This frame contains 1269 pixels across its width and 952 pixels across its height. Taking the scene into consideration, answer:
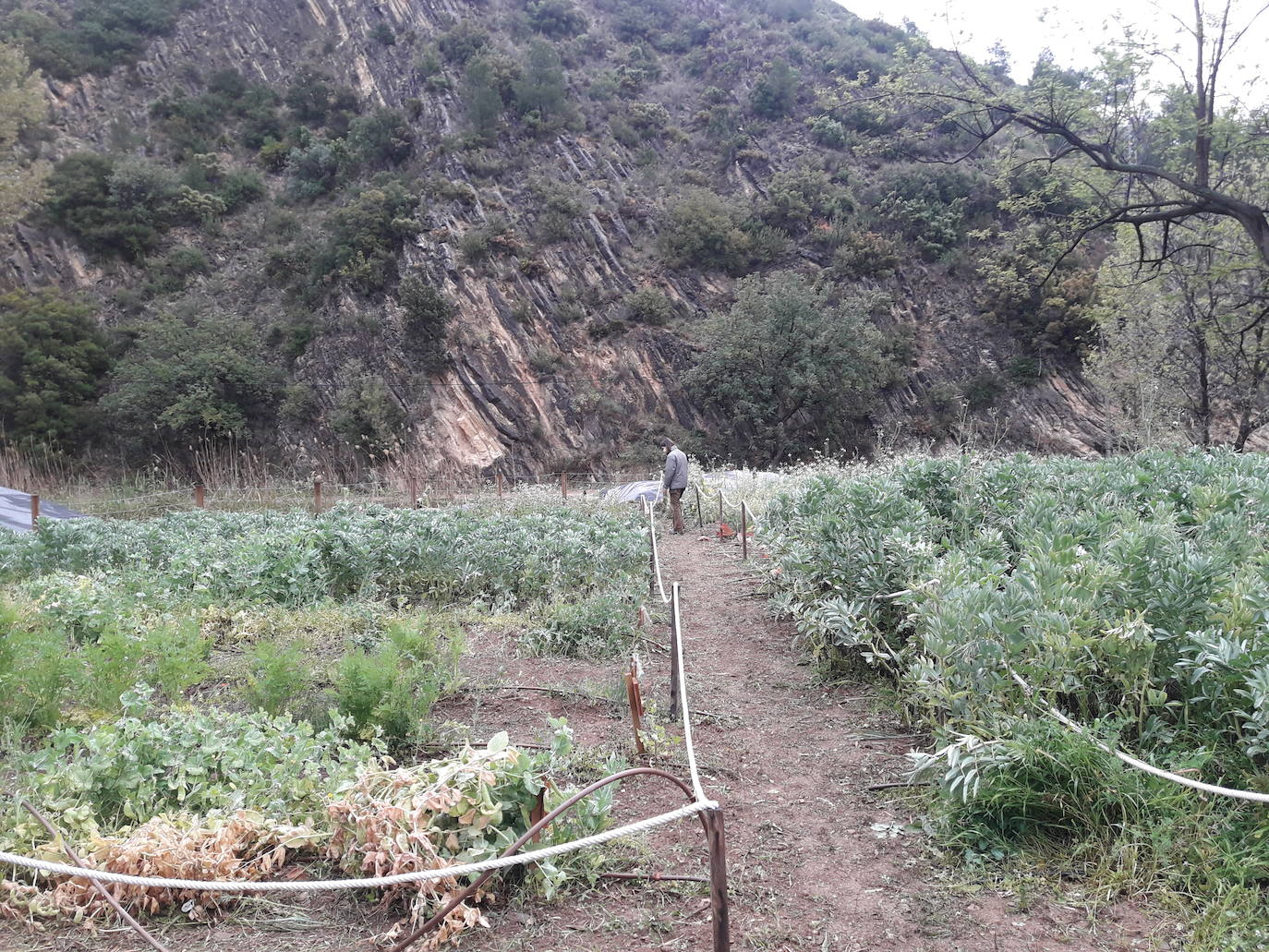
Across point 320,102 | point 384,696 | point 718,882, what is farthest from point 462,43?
point 718,882

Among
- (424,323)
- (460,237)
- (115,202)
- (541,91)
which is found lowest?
(424,323)

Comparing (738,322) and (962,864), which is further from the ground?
(738,322)

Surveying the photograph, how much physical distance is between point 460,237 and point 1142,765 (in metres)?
25.5

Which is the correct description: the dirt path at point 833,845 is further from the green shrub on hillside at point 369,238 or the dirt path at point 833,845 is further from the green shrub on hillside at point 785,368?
the green shrub on hillside at point 369,238

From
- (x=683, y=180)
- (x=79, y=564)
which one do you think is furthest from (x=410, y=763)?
(x=683, y=180)

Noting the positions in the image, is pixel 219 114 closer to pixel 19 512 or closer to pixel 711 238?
pixel 711 238

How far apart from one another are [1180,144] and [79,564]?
15482mm

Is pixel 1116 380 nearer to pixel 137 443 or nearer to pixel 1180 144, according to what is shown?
pixel 1180 144

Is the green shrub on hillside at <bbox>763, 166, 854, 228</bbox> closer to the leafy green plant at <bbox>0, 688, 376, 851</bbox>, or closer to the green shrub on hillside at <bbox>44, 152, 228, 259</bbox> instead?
the green shrub on hillside at <bbox>44, 152, 228, 259</bbox>

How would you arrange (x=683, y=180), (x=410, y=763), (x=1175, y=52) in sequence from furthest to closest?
(x=683, y=180), (x=1175, y=52), (x=410, y=763)

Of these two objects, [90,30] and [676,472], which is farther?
[90,30]

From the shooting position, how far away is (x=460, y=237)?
81.4 feet

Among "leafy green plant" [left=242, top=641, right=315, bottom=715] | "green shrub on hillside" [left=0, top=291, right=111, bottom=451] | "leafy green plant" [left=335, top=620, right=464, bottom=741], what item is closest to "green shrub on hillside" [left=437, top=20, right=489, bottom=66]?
"green shrub on hillside" [left=0, top=291, right=111, bottom=451]

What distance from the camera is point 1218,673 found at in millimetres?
2389
